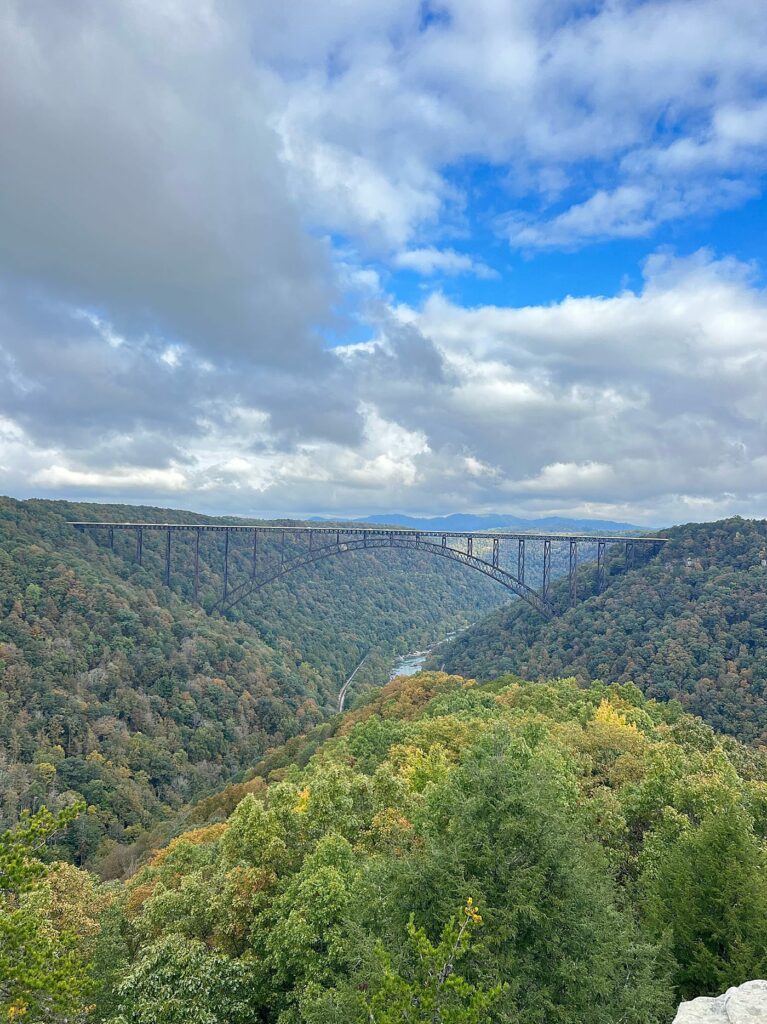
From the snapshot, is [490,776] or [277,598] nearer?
[490,776]

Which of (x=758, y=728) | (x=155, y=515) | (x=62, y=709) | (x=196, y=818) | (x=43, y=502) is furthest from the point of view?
(x=155, y=515)

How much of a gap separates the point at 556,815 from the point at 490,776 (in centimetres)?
142

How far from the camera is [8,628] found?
176ft

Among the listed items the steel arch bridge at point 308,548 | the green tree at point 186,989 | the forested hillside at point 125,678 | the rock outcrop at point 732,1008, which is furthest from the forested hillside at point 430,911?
the steel arch bridge at point 308,548

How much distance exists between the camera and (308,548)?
4122 inches

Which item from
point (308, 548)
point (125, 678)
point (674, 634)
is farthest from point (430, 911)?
point (308, 548)

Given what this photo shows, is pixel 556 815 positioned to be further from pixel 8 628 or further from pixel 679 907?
pixel 8 628

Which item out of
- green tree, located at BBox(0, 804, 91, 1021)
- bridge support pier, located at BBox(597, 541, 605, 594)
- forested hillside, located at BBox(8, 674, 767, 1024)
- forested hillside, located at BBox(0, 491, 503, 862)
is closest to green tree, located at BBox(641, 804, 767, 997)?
forested hillside, located at BBox(8, 674, 767, 1024)

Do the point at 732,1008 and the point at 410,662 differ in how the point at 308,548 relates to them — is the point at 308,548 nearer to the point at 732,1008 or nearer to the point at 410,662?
the point at 410,662

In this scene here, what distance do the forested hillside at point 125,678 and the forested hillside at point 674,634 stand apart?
27.5 m

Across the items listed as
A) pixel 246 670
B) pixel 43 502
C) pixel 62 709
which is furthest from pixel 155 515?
pixel 62 709

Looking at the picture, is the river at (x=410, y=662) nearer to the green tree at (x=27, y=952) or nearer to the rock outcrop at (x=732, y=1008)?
the green tree at (x=27, y=952)

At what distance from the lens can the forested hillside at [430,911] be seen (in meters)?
9.06

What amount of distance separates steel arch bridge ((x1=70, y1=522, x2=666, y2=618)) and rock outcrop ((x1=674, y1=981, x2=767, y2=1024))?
5182 cm
